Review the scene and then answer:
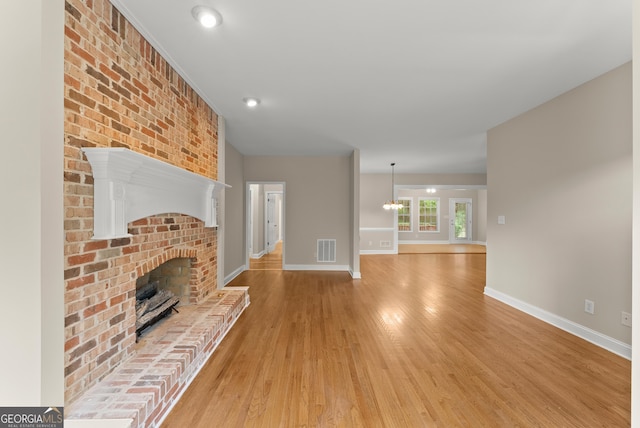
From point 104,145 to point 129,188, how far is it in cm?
27

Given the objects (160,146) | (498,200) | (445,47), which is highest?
(445,47)

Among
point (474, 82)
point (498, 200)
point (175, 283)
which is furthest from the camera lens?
point (498, 200)

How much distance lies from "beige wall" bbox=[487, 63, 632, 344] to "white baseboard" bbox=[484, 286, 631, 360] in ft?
0.13

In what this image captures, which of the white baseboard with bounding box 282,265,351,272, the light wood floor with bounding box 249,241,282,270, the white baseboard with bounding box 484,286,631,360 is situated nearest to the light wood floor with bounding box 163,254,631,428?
the white baseboard with bounding box 484,286,631,360

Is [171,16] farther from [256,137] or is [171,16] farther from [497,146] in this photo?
[497,146]

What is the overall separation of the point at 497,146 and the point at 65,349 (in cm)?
490

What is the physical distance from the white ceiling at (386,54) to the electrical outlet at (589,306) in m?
2.17

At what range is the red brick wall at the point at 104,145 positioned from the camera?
4.26ft

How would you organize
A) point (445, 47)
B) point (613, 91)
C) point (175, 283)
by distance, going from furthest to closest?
point (175, 283) → point (613, 91) → point (445, 47)

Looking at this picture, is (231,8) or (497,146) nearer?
(231,8)

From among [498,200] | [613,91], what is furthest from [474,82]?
[498,200]

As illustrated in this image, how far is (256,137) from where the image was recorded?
4340 millimetres
